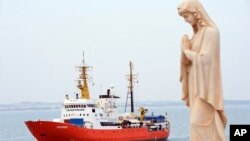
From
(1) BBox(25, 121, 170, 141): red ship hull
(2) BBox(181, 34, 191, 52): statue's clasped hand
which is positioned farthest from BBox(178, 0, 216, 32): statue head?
(1) BBox(25, 121, 170, 141): red ship hull

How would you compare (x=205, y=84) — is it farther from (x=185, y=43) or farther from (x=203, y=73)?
(x=185, y=43)

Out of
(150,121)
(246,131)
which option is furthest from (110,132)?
(246,131)

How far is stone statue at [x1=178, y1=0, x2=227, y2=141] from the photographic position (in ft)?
28.5

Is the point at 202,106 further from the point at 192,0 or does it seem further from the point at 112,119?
the point at 112,119

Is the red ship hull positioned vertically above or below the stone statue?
below

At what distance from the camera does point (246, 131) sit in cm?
888

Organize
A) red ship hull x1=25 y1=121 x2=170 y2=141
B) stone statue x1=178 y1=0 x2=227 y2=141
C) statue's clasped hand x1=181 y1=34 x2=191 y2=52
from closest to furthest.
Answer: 1. stone statue x1=178 y1=0 x2=227 y2=141
2. statue's clasped hand x1=181 y1=34 x2=191 y2=52
3. red ship hull x1=25 y1=121 x2=170 y2=141

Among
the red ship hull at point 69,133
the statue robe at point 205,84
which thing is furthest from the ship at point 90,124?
the statue robe at point 205,84

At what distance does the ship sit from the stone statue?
87.9ft

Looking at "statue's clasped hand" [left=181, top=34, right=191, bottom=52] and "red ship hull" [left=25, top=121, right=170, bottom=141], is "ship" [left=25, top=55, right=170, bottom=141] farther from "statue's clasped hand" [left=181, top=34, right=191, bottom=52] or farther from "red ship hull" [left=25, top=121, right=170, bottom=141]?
"statue's clasped hand" [left=181, top=34, right=191, bottom=52]

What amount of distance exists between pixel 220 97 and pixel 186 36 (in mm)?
763

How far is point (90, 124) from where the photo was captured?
37.3 metres

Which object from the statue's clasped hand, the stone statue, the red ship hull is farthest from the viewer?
the red ship hull

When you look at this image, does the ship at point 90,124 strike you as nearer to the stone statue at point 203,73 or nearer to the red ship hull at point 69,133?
the red ship hull at point 69,133
